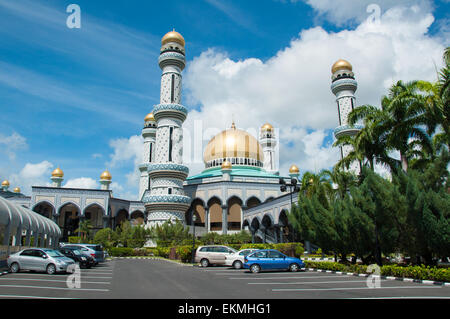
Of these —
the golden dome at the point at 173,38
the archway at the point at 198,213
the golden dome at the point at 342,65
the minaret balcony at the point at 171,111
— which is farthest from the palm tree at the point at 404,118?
Answer: the archway at the point at 198,213

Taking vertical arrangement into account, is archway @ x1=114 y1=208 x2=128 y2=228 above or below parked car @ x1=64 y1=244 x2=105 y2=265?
above

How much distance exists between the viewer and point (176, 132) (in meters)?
50.2

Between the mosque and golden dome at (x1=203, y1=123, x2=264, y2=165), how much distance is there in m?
0.18

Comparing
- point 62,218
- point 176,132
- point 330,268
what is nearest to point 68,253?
point 330,268

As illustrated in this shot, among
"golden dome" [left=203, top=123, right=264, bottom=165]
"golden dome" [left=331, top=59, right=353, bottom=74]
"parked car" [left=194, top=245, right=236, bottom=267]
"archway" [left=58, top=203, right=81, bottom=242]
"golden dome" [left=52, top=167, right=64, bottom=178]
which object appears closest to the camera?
"parked car" [left=194, top=245, right=236, bottom=267]

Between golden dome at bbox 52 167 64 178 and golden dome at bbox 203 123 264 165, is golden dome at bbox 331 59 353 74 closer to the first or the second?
golden dome at bbox 203 123 264 165

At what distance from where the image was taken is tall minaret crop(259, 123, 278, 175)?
7219 centimetres

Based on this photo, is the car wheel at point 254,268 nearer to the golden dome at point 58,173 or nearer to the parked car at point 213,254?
the parked car at point 213,254

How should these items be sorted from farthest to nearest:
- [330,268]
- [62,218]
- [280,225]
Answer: [62,218] → [280,225] → [330,268]

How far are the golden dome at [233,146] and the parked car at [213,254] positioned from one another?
148 feet

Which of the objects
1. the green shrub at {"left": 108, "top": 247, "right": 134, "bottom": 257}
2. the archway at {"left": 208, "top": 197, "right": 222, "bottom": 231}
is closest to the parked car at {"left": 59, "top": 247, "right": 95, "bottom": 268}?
the green shrub at {"left": 108, "top": 247, "right": 134, "bottom": 257}

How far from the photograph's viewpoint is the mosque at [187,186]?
4853 cm
